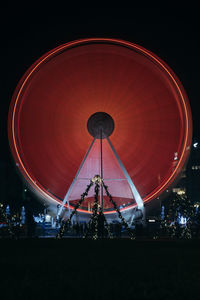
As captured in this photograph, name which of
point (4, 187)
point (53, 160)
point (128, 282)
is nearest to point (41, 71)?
point (53, 160)

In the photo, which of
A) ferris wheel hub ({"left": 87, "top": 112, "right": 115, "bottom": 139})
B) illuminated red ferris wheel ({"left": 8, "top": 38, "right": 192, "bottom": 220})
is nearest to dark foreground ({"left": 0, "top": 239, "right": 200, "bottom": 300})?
illuminated red ferris wheel ({"left": 8, "top": 38, "right": 192, "bottom": 220})

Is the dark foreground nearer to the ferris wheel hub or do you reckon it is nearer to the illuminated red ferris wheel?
the illuminated red ferris wheel

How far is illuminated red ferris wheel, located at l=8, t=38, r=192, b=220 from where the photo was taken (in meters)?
21.1

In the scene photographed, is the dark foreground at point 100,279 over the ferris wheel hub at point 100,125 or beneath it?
beneath

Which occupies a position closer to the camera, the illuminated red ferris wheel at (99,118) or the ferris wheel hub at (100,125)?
the illuminated red ferris wheel at (99,118)

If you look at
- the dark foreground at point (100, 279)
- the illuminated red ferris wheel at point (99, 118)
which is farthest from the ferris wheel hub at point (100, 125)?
the dark foreground at point (100, 279)

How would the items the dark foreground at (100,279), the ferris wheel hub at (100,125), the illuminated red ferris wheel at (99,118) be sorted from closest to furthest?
the dark foreground at (100,279), the illuminated red ferris wheel at (99,118), the ferris wheel hub at (100,125)

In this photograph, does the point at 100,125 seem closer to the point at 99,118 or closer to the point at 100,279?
the point at 99,118

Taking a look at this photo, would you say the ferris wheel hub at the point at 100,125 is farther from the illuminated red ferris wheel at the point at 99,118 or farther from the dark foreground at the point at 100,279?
the dark foreground at the point at 100,279

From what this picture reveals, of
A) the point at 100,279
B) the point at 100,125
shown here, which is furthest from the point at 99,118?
the point at 100,279

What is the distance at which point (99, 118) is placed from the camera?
2241cm

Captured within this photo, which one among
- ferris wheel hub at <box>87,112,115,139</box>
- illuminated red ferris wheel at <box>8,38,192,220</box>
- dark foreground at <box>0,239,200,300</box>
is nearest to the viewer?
dark foreground at <box>0,239,200,300</box>

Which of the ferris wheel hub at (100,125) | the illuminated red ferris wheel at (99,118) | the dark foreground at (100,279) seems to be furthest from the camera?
the ferris wheel hub at (100,125)

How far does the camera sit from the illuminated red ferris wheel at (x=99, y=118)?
21.1 meters
